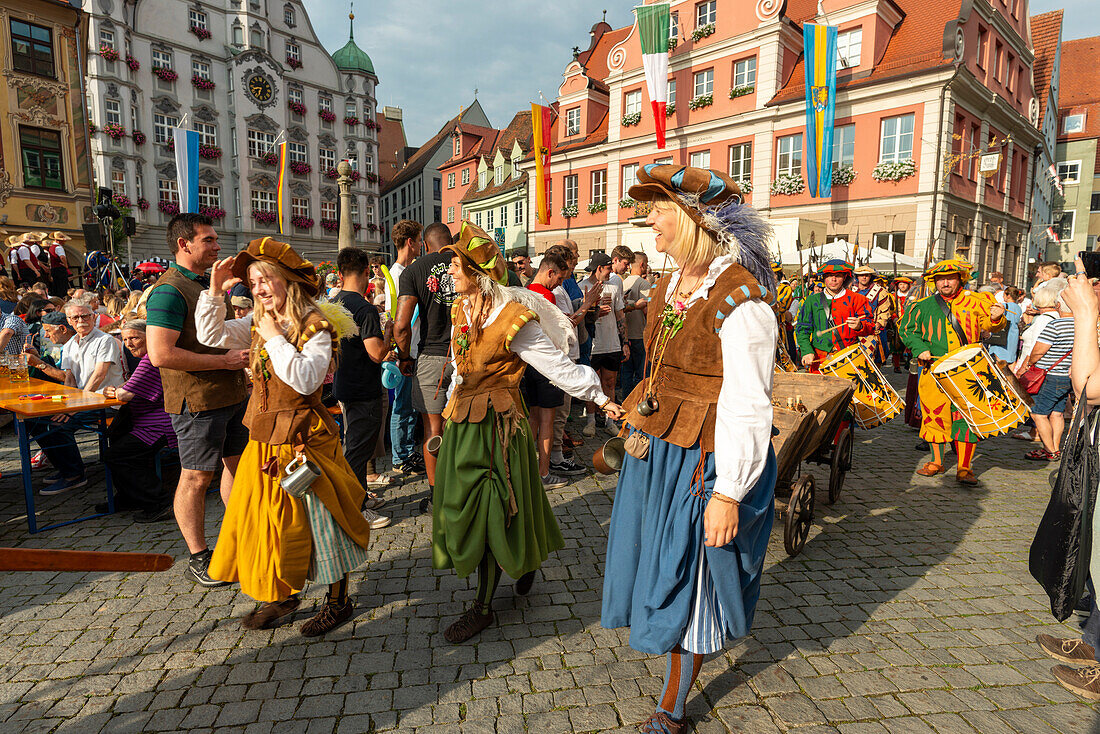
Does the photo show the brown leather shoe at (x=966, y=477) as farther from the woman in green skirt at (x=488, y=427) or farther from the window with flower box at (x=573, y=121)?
the window with flower box at (x=573, y=121)

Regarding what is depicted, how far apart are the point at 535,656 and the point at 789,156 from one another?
21.4m

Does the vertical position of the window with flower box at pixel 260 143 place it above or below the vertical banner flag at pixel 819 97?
above

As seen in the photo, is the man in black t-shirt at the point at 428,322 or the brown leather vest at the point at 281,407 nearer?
the brown leather vest at the point at 281,407

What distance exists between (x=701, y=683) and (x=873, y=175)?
66.4 feet

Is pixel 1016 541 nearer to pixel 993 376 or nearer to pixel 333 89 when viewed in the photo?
pixel 993 376

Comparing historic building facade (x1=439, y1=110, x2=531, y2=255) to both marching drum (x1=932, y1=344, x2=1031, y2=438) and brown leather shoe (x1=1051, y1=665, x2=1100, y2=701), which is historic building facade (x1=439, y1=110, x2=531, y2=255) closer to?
marching drum (x1=932, y1=344, x2=1031, y2=438)

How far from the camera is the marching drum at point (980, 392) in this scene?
17.8 feet

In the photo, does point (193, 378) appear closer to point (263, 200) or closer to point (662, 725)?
point (662, 725)

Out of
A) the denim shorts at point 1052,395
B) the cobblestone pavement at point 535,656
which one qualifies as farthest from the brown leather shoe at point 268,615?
the denim shorts at point 1052,395

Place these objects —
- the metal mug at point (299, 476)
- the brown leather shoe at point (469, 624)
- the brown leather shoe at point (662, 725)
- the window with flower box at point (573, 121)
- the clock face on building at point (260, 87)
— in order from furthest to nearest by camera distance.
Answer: the clock face on building at point (260, 87) < the window with flower box at point (573, 121) < the brown leather shoe at point (469, 624) < the metal mug at point (299, 476) < the brown leather shoe at point (662, 725)

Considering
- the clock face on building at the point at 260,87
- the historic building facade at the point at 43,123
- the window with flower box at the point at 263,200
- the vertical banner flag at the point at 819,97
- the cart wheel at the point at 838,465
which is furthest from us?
the window with flower box at the point at 263,200

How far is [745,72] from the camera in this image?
21.6 metres

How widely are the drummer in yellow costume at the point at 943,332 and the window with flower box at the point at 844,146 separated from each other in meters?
15.6

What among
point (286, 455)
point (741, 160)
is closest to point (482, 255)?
point (286, 455)
